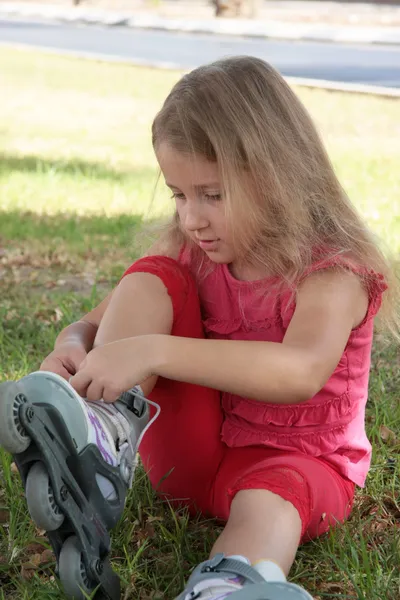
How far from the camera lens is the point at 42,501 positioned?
64.6 inches

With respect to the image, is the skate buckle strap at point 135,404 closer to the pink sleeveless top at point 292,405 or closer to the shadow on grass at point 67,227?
the pink sleeveless top at point 292,405

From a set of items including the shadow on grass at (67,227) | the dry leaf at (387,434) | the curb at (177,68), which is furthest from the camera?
the curb at (177,68)

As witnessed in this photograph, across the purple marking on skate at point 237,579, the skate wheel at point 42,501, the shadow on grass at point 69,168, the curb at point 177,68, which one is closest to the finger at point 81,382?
the skate wheel at point 42,501

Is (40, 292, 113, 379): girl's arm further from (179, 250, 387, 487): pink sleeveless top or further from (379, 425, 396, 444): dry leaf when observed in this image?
(379, 425, 396, 444): dry leaf

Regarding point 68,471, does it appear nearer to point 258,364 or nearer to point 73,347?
point 258,364

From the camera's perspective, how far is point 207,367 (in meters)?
1.87

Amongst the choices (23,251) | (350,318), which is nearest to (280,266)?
(350,318)

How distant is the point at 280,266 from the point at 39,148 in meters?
6.13

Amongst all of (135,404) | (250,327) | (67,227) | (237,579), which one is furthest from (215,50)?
(237,579)

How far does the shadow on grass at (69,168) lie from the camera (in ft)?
21.9

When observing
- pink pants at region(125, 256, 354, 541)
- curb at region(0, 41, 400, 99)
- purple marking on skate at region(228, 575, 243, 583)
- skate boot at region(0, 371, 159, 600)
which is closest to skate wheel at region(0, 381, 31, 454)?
skate boot at region(0, 371, 159, 600)

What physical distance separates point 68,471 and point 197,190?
0.67 meters

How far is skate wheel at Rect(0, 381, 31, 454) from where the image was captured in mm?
1616

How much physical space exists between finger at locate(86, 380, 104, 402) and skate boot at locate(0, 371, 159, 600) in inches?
1.0
